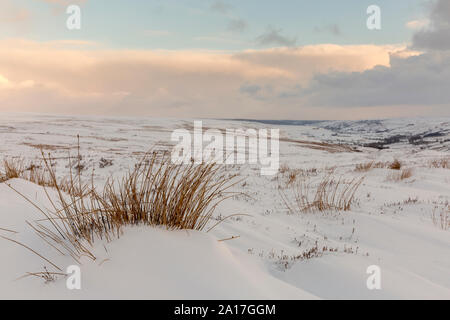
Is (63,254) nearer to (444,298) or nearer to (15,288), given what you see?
(15,288)

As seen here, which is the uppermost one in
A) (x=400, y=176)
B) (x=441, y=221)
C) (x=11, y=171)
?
(x=11, y=171)

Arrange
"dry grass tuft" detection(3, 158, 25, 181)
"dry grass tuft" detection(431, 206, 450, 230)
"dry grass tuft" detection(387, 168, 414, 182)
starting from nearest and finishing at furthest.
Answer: "dry grass tuft" detection(431, 206, 450, 230)
"dry grass tuft" detection(3, 158, 25, 181)
"dry grass tuft" detection(387, 168, 414, 182)

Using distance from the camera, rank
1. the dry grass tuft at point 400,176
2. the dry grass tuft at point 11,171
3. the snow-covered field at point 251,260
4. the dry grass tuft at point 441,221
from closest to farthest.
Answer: the snow-covered field at point 251,260
the dry grass tuft at point 441,221
the dry grass tuft at point 11,171
the dry grass tuft at point 400,176

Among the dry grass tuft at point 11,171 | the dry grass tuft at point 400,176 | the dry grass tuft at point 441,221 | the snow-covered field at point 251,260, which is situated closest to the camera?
the snow-covered field at point 251,260

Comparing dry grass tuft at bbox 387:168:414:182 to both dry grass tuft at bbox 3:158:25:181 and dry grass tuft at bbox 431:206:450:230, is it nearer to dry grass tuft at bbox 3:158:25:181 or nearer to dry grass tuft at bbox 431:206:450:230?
dry grass tuft at bbox 431:206:450:230

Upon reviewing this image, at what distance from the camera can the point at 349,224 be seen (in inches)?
149

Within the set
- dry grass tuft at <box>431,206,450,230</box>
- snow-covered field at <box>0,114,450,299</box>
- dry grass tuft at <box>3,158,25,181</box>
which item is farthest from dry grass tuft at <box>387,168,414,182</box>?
dry grass tuft at <box>3,158,25,181</box>

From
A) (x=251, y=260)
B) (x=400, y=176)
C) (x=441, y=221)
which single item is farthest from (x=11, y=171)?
(x=400, y=176)

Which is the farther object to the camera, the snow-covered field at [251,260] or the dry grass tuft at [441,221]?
the dry grass tuft at [441,221]

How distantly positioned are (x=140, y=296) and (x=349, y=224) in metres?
3.03

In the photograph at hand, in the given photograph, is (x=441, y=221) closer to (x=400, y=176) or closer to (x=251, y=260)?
(x=251, y=260)

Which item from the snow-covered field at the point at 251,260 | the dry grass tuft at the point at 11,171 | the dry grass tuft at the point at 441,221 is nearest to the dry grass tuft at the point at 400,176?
the dry grass tuft at the point at 441,221

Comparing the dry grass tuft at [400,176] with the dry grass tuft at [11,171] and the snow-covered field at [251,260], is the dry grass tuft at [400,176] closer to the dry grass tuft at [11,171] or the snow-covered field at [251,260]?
the snow-covered field at [251,260]

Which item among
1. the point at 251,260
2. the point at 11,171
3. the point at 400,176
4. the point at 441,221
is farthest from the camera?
the point at 400,176
